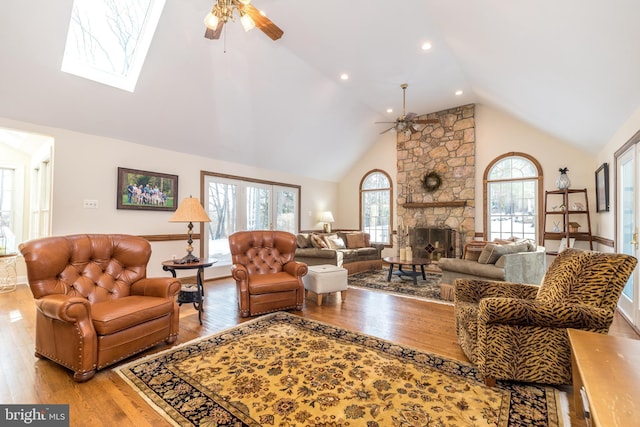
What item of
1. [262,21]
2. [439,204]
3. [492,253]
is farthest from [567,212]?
[262,21]

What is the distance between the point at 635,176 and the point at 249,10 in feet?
14.0

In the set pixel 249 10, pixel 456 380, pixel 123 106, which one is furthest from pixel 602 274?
pixel 123 106

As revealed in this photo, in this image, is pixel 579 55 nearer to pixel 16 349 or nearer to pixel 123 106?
pixel 123 106

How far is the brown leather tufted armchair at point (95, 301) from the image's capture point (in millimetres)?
2116

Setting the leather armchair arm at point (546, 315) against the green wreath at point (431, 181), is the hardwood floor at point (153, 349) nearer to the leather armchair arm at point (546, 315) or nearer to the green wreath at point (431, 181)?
the leather armchair arm at point (546, 315)

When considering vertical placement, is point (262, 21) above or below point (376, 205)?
above

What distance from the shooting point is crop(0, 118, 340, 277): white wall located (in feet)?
13.1

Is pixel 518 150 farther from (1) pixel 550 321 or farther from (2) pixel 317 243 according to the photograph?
(1) pixel 550 321

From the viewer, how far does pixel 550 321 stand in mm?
1925

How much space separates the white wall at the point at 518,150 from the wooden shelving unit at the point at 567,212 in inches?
5.8

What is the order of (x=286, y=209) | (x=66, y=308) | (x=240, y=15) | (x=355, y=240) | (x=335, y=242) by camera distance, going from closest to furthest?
(x=66, y=308)
(x=240, y=15)
(x=335, y=242)
(x=355, y=240)
(x=286, y=209)

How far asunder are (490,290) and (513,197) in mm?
4768

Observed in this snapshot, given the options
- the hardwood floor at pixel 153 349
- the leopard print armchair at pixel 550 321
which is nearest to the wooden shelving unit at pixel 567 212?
the hardwood floor at pixel 153 349

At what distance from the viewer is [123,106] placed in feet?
13.5
